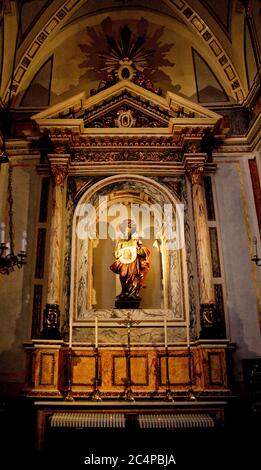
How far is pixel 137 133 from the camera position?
6.66 meters

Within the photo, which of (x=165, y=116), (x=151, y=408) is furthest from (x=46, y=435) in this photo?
(x=165, y=116)

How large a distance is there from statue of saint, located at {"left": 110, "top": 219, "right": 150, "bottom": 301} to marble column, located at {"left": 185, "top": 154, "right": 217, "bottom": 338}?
0.92 meters

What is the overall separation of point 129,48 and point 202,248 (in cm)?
406

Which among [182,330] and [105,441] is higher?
[182,330]

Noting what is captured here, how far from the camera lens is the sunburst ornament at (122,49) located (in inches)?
303

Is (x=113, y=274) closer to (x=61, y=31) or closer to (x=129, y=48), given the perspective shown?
(x=129, y=48)

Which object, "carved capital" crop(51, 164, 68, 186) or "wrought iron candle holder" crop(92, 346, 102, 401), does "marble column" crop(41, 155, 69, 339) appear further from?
"wrought iron candle holder" crop(92, 346, 102, 401)

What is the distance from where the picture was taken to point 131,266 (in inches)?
254

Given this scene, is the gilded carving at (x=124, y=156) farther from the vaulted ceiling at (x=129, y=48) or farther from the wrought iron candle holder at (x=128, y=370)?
the wrought iron candle holder at (x=128, y=370)

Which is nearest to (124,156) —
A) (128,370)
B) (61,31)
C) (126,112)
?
(126,112)
